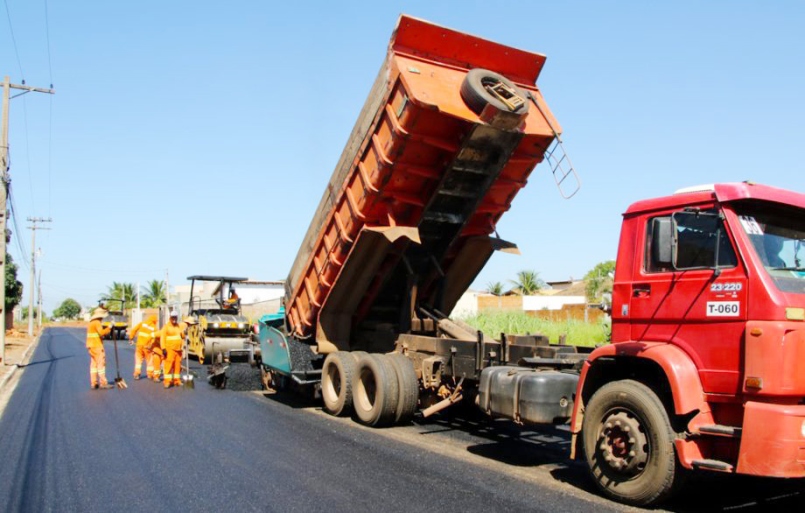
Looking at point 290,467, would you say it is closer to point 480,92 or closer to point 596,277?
point 480,92

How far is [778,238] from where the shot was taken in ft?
15.9

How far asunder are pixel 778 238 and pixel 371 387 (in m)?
5.17

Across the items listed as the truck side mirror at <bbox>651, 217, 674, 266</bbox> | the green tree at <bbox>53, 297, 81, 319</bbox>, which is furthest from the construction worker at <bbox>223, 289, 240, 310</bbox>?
the green tree at <bbox>53, 297, 81, 319</bbox>

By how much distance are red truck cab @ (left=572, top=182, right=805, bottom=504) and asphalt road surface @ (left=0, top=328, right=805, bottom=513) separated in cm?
57

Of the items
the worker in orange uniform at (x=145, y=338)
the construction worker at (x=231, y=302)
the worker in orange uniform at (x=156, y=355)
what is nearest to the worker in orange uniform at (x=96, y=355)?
the worker in orange uniform at (x=156, y=355)

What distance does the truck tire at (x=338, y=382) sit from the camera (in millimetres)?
8805

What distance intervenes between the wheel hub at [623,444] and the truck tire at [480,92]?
10.9 feet

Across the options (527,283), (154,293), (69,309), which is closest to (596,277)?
(527,283)

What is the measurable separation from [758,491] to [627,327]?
1688 millimetres

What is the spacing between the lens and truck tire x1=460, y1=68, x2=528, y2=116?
698 centimetres

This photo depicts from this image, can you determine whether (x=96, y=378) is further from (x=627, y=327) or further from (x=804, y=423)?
(x=804, y=423)

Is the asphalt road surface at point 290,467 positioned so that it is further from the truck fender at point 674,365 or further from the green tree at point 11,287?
the green tree at point 11,287

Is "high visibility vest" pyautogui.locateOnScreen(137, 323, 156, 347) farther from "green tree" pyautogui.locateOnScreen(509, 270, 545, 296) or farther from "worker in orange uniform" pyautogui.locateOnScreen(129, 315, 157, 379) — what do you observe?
"green tree" pyautogui.locateOnScreen(509, 270, 545, 296)

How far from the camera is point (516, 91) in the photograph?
7.21 m
